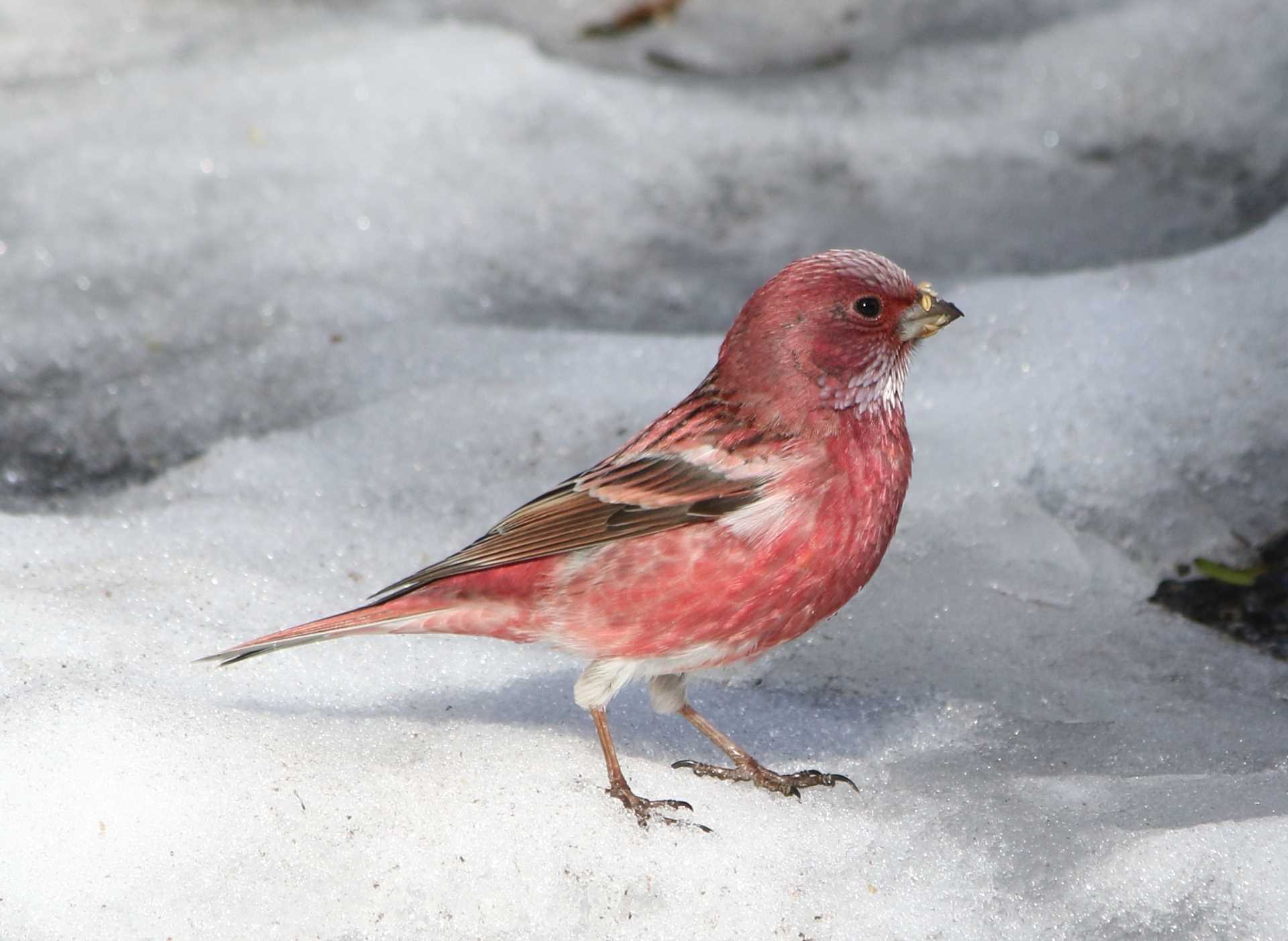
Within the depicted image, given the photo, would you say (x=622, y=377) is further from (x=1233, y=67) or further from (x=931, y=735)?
(x=1233, y=67)

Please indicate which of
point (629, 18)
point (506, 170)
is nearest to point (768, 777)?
point (506, 170)

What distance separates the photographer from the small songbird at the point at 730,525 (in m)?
3.68

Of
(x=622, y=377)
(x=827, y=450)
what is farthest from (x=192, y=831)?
(x=622, y=377)

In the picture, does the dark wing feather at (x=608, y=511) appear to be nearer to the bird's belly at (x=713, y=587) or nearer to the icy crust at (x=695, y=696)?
the bird's belly at (x=713, y=587)

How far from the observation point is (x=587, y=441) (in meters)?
5.48

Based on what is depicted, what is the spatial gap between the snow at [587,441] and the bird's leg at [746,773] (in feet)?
0.15

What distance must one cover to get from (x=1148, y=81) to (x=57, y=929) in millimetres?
6490

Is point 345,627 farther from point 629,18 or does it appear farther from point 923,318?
point 629,18

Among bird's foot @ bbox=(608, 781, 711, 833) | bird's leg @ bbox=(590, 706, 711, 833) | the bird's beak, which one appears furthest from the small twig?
bird's foot @ bbox=(608, 781, 711, 833)

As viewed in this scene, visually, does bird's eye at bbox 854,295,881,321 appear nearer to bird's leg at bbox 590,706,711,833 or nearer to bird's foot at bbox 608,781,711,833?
bird's leg at bbox 590,706,711,833

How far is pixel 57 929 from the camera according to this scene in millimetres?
3344

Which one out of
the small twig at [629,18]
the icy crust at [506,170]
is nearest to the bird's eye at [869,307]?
the icy crust at [506,170]

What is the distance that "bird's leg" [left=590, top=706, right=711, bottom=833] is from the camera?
3.71m

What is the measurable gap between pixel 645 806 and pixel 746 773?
0.40 metres
